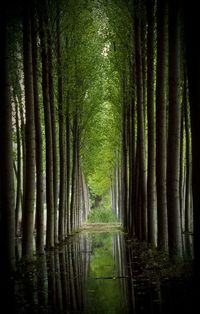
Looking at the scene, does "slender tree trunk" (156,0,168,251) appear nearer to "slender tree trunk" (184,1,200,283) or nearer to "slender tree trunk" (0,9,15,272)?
"slender tree trunk" (0,9,15,272)

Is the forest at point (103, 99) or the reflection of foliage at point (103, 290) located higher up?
the forest at point (103, 99)

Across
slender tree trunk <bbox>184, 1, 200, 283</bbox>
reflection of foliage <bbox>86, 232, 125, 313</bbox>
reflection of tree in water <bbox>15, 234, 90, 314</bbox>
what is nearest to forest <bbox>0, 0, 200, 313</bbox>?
slender tree trunk <bbox>184, 1, 200, 283</bbox>

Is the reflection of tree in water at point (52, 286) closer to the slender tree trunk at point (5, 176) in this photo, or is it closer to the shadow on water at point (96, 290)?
the shadow on water at point (96, 290)

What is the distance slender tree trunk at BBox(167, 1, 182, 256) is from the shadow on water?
3.26 feet

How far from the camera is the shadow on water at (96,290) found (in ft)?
20.2

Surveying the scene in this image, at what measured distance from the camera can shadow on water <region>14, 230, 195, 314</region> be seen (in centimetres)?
617

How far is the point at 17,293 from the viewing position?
300 inches

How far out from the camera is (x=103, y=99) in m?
30.0

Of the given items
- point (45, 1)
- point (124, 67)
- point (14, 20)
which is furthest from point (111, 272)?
point (124, 67)

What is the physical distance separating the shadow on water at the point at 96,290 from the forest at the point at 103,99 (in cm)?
48

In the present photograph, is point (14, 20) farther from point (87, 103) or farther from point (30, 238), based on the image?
point (87, 103)

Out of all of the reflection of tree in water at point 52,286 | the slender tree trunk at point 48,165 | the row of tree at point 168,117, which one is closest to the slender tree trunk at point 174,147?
the row of tree at point 168,117

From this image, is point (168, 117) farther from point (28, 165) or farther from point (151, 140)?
point (28, 165)

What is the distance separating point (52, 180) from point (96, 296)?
1013 cm
